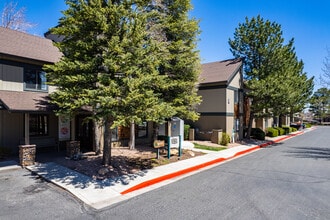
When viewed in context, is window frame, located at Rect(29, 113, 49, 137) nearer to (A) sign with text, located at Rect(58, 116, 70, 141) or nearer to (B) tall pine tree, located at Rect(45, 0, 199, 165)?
(A) sign with text, located at Rect(58, 116, 70, 141)

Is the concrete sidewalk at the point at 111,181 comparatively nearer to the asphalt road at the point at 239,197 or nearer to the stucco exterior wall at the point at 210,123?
the asphalt road at the point at 239,197

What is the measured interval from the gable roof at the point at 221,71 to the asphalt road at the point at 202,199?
35.6 feet

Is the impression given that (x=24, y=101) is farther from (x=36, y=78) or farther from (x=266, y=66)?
(x=266, y=66)

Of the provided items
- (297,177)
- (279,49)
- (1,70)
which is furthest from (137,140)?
(279,49)

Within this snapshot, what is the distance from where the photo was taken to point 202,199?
20.6ft

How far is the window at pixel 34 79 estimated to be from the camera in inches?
465

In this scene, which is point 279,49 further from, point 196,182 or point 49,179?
point 49,179

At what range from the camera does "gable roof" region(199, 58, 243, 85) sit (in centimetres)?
1850

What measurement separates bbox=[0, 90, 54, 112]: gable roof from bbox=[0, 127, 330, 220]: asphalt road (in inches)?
110

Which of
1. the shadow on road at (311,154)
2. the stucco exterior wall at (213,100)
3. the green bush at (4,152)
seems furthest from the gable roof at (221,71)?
the green bush at (4,152)

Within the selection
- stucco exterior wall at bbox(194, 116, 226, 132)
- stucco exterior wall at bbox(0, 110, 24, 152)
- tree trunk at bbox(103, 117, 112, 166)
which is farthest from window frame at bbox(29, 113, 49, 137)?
stucco exterior wall at bbox(194, 116, 226, 132)

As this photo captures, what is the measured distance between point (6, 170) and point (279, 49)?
21190 mm

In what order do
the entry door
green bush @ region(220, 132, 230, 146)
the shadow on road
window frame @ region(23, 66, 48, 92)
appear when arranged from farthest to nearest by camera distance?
green bush @ region(220, 132, 230, 146)
the entry door
the shadow on road
window frame @ region(23, 66, 48, 92)

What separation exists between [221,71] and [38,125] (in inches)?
613
